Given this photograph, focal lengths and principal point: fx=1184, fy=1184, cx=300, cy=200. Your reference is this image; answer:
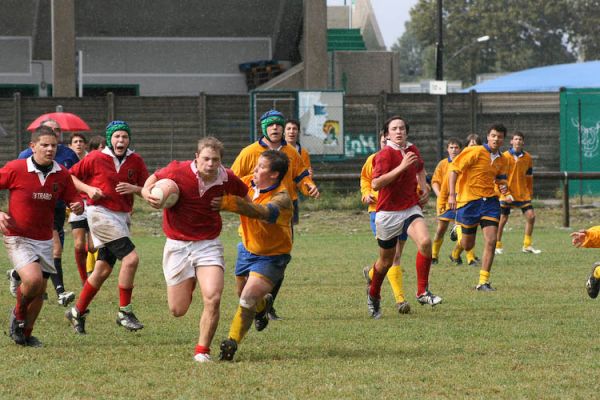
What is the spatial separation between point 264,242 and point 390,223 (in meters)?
2.85

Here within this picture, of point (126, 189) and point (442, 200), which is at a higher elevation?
point (126, 189)

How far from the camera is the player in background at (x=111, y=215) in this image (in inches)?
430

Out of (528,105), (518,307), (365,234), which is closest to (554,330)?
(518,307)

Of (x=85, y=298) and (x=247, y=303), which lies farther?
(x=85, y=298)

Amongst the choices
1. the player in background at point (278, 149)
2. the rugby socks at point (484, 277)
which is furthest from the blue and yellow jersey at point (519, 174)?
the player in background at point (278, 149)

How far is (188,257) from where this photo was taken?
30.5 feet

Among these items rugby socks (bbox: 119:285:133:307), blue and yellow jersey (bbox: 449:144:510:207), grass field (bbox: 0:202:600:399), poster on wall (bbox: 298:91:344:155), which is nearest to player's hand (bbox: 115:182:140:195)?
rugby socks (bbox: 119:285:133:307)

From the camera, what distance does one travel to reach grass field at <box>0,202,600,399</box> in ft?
26.4

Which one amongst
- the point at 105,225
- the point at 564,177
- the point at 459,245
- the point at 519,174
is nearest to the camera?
the point at 105,225

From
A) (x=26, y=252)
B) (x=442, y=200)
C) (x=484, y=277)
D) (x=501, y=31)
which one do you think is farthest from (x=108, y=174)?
(x=501, y=31)

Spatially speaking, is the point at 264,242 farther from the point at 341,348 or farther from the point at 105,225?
the point at 105,225

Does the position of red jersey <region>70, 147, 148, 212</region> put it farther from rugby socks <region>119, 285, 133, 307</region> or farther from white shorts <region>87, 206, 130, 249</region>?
rugby socks <region>119, 285, 133, 307</region>

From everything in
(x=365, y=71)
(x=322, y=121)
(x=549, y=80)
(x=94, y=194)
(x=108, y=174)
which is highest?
(x=549, y=80)

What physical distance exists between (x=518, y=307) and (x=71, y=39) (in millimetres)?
22644
